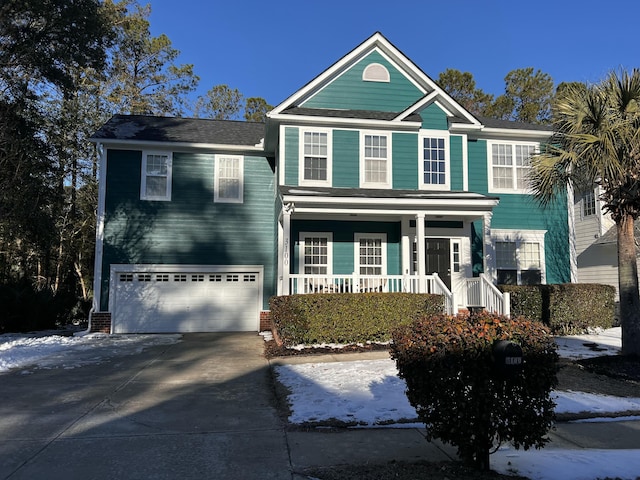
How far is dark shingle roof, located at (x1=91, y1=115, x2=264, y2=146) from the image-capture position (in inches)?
584

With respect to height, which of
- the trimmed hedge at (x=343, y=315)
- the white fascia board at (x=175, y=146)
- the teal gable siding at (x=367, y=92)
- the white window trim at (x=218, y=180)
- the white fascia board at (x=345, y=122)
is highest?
the teal gable siding at (x=367, y=92)

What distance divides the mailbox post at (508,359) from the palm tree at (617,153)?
6.42 m

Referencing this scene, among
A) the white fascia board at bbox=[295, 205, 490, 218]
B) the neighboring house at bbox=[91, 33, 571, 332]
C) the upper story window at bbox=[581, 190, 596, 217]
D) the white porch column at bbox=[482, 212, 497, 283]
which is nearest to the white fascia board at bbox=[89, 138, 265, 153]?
the neighboring house at bbox=[91, 33, 571, 332]

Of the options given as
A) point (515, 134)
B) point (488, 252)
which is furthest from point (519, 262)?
point (515, 134)

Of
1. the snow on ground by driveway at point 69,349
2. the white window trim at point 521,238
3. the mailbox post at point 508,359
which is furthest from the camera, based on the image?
the white window trim at point 521,238

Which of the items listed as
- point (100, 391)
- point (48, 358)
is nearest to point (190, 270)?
point (48, 358)

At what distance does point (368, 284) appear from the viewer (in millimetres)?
12094

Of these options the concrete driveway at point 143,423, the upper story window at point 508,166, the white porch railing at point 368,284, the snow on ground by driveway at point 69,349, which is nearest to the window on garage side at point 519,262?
the upper story window at point 508,166

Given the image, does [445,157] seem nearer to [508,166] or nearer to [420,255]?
[508,166]

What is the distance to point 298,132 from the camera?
1339 cm

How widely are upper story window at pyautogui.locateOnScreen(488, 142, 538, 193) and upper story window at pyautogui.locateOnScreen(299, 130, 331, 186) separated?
5.50 m

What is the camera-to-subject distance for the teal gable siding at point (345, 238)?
13.8 metres

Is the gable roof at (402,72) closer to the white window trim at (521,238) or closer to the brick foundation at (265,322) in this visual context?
the white window trim at (521,238)

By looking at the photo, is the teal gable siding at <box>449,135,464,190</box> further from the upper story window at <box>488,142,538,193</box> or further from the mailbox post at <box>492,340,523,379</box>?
the mailbox post at <box>492,340,523,379</box>
